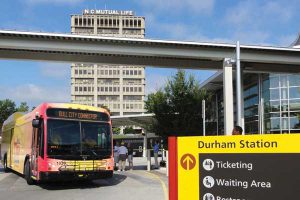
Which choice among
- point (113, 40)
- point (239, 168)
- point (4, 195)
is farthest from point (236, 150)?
point (113, 40)

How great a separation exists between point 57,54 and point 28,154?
11.8 meters

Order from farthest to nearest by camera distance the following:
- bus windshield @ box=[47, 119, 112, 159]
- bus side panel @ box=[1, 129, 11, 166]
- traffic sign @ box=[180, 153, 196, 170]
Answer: bus side panel @ box=[1, 129, 11, 166] → bus windshield @ box=[47, 119, 112, 159] → traffic sign @ box=[180, 153, 196, 170]

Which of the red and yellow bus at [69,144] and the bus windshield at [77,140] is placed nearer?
the red and yellow bus at [69,144]

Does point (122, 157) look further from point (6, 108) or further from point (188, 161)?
point (6, 108)

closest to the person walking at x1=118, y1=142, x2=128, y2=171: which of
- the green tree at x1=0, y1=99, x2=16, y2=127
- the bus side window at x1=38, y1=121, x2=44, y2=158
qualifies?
the bus side window at x1=38, y1=121, x2=44, y2=158

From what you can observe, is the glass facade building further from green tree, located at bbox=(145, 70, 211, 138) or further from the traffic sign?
the traffic sign

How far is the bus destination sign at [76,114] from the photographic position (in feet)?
53.6

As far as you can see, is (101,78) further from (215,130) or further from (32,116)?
(32,116)

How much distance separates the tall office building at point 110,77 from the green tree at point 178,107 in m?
132

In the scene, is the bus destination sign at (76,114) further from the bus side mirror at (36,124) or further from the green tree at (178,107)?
the green tree at (178,107)

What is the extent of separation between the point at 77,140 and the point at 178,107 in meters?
18.9

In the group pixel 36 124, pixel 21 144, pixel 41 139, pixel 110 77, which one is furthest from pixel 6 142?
pixel 110 77

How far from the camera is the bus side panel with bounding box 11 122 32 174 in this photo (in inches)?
726

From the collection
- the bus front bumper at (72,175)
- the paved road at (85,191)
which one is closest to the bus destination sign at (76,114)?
the bus front bumper at (72,175)
